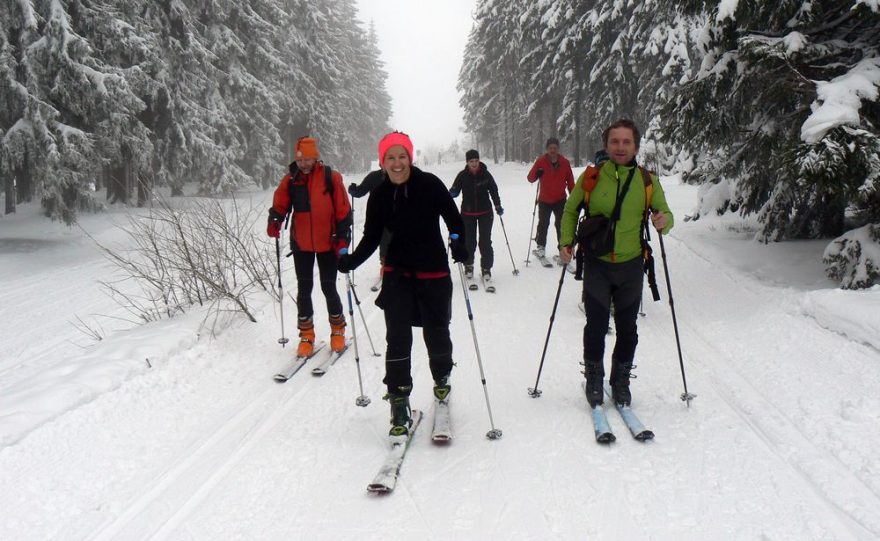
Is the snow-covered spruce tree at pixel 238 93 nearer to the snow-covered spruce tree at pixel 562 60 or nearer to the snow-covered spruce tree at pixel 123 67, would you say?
the snow-covered spruce tree at pixel 123 67

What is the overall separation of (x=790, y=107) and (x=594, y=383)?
5.54 m

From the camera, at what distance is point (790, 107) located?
7516mm

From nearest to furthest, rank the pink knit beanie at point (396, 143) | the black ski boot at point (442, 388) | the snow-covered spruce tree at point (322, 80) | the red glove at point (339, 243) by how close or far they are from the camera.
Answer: the pink knit beanie at point (396, 143), the black ski boot at point (442, 388), the red glove at point (339, 243), the snow-covered spruce tree at point (322, 80)

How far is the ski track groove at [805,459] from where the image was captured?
3117mm

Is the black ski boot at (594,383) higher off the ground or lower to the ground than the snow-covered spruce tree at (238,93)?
lower

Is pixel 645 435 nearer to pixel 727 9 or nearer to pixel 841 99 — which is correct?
pixel 841 99

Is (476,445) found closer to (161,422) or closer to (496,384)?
(496,384)

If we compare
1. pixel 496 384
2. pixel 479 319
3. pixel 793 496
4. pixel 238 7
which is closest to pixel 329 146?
pixel 238 7

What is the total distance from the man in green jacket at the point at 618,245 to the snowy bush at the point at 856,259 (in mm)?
3457

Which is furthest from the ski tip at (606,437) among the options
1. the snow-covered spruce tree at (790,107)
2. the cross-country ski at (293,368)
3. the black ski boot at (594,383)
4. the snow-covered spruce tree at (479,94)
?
the snow-covered spruce tree at (479,94)

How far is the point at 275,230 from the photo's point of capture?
5824 millimetres

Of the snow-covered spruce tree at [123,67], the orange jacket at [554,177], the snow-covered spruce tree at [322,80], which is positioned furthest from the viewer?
the snow-covered spruce tree at [322,80]

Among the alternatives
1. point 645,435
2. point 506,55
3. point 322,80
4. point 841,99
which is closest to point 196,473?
point 645,435

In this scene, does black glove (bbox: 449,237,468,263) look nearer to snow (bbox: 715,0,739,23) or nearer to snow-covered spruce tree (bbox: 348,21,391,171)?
snow (bbox: 715,0,739,23)
